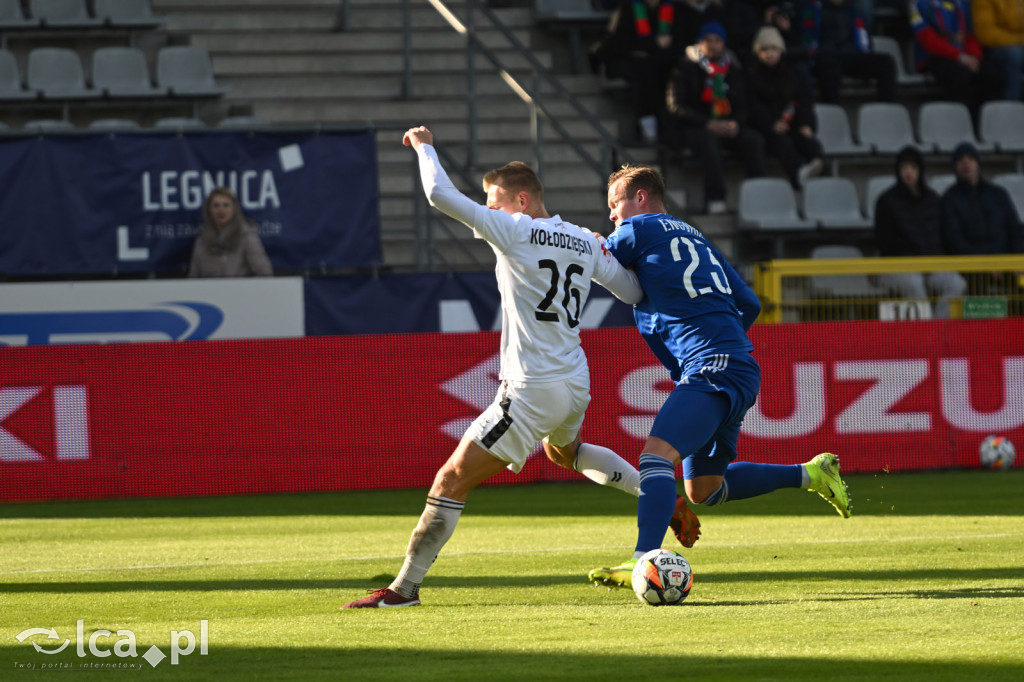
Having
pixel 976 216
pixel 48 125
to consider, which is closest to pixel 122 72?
pixel 48 125

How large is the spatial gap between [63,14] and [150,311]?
19.1ft

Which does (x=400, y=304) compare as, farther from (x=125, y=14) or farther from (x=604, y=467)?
(x=604, y=467)

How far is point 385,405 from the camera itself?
13297mm

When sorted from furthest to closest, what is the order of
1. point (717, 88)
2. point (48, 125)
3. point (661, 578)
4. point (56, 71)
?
point (717, 88)
point (56, 71)
point (48, 125)
point (661, 578)

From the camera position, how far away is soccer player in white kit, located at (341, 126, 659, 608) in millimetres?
6520

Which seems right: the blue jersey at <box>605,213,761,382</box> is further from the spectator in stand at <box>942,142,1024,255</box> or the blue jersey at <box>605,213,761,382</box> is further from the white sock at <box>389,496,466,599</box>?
the spectator in stand at <box>942,142,1024,255</box>

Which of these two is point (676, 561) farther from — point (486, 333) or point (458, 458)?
point (486, 333)

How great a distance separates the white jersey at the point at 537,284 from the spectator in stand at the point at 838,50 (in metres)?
14.1

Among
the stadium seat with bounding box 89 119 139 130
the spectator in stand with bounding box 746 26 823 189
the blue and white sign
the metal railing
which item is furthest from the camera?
the spectator in stand with bounding box 746 26 823 189

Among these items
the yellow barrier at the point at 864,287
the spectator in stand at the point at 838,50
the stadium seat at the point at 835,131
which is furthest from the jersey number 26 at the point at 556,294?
the spectator in stand at the point at 838,50

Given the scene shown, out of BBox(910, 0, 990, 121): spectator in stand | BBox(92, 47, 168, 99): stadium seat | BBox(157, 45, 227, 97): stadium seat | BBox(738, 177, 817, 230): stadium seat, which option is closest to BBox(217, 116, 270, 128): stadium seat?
BBox(157, 45, 227, 97): stadium seat

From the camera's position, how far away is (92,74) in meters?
18.1

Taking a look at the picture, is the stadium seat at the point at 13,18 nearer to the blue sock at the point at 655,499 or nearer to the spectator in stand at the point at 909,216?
the spectator in stand at the point at 909,216

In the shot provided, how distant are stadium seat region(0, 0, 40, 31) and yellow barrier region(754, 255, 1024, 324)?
9895 millimetres
